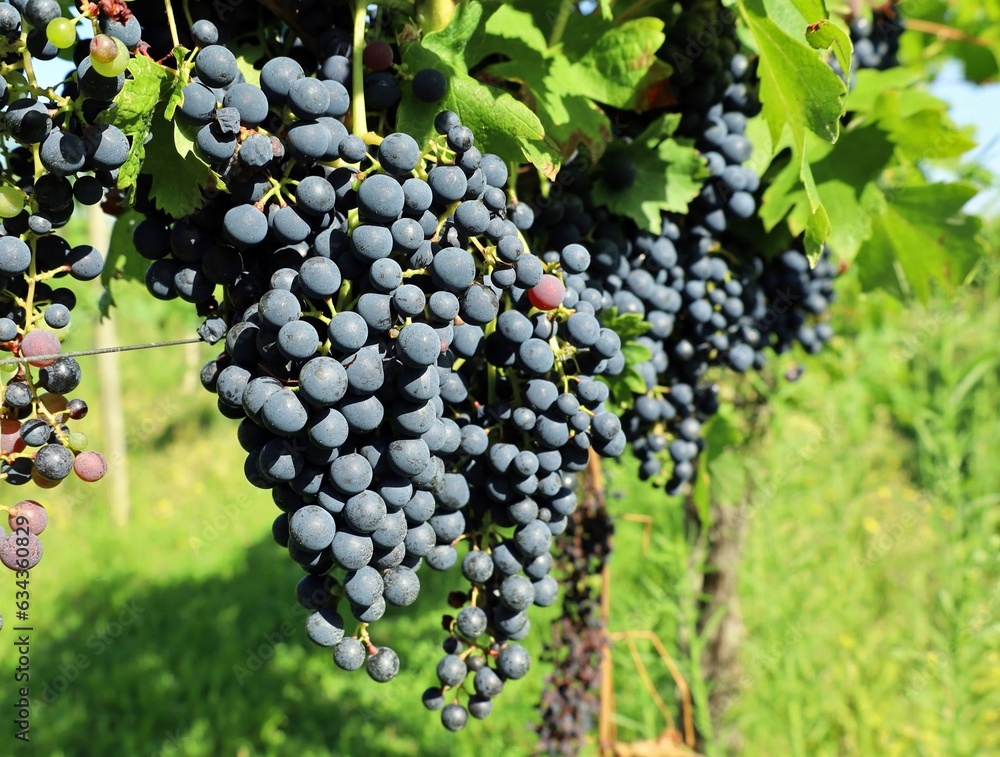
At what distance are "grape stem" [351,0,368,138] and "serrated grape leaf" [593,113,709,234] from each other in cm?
43

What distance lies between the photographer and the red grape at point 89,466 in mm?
788

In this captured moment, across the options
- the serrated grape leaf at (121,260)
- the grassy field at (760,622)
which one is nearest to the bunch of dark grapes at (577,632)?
the grassy field at (760,622)

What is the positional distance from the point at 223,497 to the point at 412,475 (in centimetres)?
598

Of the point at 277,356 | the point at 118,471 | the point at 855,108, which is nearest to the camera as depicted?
the point at 277,356

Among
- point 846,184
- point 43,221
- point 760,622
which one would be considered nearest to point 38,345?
point 43,221

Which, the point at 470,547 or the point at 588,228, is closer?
the point at 470,547

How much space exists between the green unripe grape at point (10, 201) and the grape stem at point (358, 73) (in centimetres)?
33

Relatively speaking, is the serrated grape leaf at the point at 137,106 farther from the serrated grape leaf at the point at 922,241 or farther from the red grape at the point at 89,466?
the serrated grape leaf at the point at 922,241

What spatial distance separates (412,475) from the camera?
2.45ft

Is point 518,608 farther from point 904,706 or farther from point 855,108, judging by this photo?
point 904,706

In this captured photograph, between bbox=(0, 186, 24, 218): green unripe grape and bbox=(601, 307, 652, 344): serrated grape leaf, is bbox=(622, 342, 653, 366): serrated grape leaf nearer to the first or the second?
bbox=(601, 307, 652, 344): serrated grape leaf

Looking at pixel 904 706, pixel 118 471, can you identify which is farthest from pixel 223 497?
pixel 904 706

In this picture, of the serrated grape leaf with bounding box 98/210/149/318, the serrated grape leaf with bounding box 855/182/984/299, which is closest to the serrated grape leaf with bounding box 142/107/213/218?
the serrated grape leaf with bounding box 98/210/149/318

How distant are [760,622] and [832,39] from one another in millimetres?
2939
